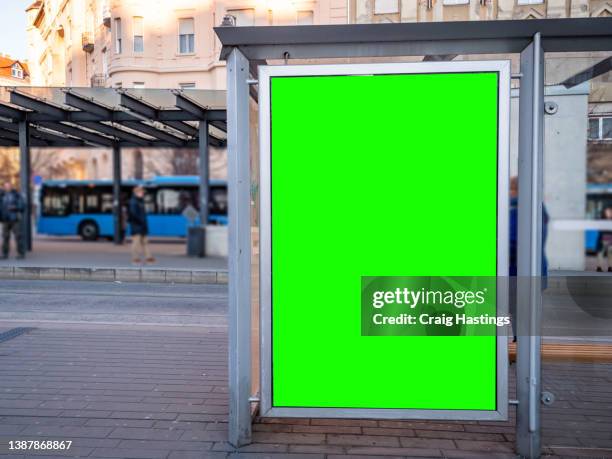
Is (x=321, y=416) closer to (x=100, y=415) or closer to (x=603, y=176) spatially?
(x=100, y=415)

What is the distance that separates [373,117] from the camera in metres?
3.37

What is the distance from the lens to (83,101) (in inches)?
504

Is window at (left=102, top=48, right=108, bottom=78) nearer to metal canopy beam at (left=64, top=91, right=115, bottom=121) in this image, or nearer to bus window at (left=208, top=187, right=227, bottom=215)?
bus window at (left=208, top=187, right=227, bottom=215)

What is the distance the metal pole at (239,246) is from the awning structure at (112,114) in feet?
31.1

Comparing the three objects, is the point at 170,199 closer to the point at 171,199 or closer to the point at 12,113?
the point at 171,199

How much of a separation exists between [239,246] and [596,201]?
2.15m

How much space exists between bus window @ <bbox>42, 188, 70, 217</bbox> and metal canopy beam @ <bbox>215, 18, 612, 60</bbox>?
79.2ft

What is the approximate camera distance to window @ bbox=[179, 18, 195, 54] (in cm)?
3072

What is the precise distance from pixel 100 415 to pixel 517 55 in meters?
3.66

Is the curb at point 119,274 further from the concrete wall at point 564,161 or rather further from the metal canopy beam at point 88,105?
the concrete wall at point 564,161

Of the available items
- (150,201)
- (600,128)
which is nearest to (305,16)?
(150,201)

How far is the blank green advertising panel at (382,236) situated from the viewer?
3330 millimetres

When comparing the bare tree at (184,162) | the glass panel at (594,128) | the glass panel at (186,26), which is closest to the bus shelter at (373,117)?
the glass panel at (594,128)

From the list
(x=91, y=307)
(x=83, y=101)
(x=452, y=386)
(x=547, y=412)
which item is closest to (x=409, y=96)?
(x=452, y=386)
